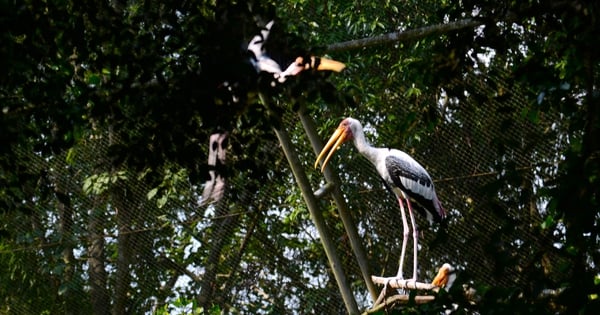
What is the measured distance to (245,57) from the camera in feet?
4.64

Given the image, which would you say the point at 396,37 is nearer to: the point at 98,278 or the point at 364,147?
the point at 364,147

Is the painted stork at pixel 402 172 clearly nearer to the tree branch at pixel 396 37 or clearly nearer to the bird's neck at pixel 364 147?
the bird's neck at pixel 364 147

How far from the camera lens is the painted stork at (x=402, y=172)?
3.50 metres

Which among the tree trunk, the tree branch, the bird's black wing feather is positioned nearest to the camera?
the tree branch

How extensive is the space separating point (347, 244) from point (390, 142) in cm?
39

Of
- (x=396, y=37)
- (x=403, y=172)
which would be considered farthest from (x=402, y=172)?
(x=396, y=37)

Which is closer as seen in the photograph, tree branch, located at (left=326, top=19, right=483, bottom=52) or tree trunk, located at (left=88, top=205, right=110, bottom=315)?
tree branch, located at (left=326, top=19, right=483, bottom=52)

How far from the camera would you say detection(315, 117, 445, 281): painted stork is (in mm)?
3504

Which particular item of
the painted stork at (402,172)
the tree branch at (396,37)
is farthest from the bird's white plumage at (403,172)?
the tree branch at (396,37)

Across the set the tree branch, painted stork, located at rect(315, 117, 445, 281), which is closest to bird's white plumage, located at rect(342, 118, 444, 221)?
painted stork, located at rect(315, 117, 445, 281)

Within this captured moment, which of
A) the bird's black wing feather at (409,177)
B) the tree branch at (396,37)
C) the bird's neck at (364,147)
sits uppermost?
the bird's neck at (364,147)

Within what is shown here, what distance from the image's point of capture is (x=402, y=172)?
140 inches

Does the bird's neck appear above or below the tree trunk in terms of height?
Result: above

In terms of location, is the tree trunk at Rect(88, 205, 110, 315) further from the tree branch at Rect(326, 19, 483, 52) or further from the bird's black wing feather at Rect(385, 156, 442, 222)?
the tree branch at Rect(326, 19, 483, 52)
